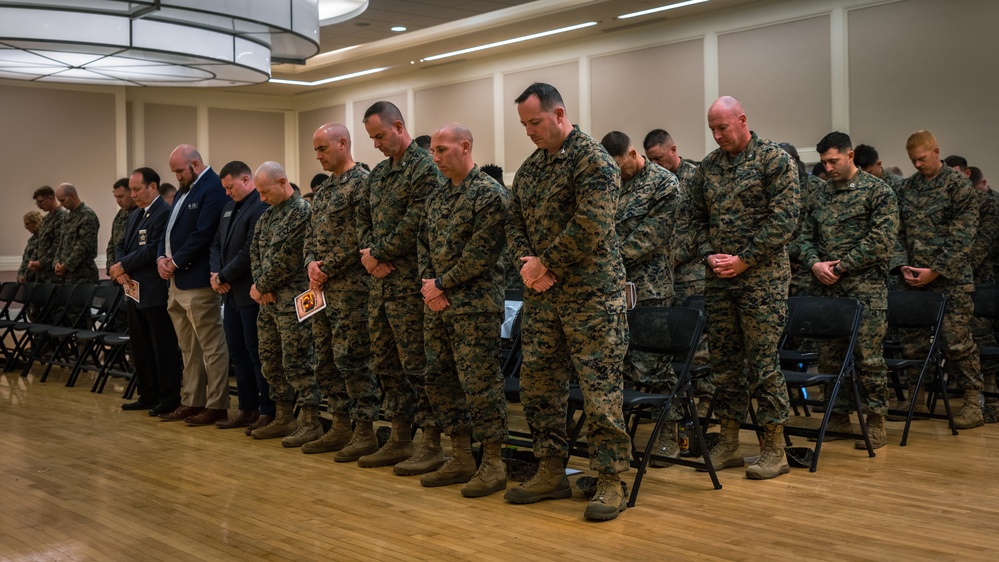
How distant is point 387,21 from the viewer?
428 inches

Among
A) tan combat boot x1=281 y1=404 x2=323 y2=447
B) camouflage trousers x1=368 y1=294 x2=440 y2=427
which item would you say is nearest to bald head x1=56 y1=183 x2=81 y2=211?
tan combat boot x1=281 y1=404 x2=323 y2=447

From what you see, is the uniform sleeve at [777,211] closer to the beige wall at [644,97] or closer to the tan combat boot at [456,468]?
the tan combat boot at [456,468]

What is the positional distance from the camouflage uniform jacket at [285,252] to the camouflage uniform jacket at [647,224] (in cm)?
182

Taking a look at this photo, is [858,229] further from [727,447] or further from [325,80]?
[325,80]

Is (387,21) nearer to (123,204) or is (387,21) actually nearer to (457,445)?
(123,204)

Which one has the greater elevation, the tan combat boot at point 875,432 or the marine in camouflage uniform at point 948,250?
the marine in camouflage uniform at point 948,250

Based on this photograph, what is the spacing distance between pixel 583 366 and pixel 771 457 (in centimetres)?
124

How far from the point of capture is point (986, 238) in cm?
672

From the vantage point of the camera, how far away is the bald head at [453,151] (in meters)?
4.21

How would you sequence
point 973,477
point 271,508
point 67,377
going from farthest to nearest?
1. point 67,377
2. point 973,477
3. point 271,508

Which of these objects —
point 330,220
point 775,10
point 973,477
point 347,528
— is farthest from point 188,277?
point 775,10

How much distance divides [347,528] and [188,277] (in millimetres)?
3016

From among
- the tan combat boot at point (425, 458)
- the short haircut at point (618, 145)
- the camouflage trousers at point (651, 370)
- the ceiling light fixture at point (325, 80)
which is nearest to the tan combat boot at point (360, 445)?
the tan combat boot at point (425, 458)

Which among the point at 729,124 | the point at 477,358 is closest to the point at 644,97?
the point at 729,124
